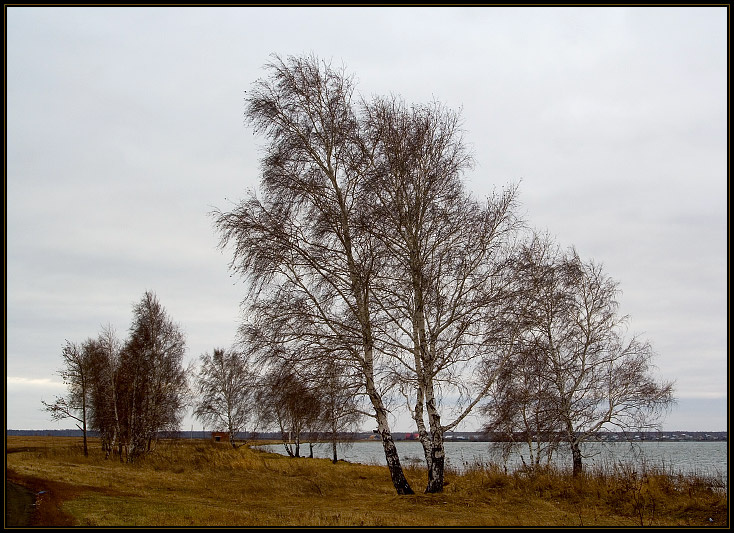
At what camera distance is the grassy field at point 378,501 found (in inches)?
509

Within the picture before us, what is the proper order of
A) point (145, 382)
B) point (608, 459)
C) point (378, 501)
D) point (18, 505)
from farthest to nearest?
point (145, 382)
point (608, 459)
point (378, 501)
point (18, 505)

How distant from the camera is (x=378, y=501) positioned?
16.7 meters

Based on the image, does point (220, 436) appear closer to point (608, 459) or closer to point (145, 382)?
point (145, 382)

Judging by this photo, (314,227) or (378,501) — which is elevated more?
(314,227)

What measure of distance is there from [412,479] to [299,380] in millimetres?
8754

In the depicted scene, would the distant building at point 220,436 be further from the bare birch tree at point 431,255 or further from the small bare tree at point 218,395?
the bare birch tree at point 431,255

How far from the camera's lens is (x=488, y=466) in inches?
848

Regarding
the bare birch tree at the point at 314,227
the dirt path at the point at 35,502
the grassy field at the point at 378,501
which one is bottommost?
the grassy field at the point at 378,501

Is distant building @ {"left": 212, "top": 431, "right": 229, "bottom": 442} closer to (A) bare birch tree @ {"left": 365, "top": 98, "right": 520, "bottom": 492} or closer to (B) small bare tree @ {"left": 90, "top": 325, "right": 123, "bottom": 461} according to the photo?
(B) small bare tree @ {"left": 90, "top": 325, "right": 123, "bottom": 461}

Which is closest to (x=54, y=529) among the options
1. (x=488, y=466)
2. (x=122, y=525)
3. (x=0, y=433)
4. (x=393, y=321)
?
(x=122, y=525)

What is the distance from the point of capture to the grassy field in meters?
12.9

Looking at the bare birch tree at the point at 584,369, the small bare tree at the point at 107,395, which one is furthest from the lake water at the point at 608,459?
the small bare tree at the point at 107,395

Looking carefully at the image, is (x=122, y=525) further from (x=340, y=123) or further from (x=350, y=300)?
(x=340, y=123)

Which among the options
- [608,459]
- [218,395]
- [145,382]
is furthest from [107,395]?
[608,459]
